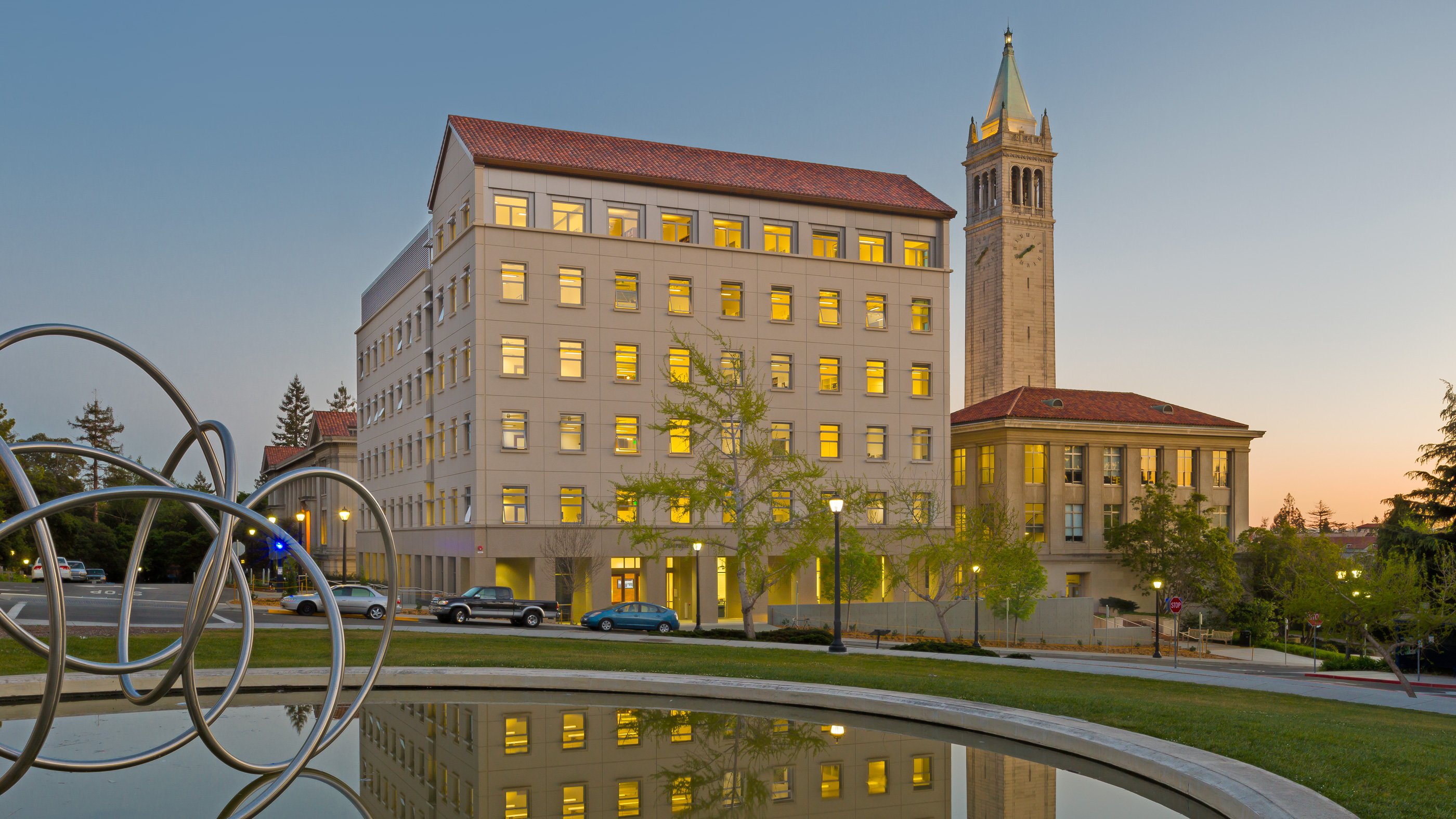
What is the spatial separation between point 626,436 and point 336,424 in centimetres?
5350

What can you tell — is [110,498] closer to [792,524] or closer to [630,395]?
[792,524]

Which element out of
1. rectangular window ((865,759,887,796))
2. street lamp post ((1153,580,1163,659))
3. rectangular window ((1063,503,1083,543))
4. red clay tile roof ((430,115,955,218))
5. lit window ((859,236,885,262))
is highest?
red clay tile roof ((430,115,955,218))

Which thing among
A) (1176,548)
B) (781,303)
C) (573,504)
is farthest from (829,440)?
(1176,548)

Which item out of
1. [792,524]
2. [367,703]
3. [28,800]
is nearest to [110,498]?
[28,800]

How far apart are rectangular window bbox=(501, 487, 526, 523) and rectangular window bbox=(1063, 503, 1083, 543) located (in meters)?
47.1

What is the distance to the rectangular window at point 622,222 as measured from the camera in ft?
198

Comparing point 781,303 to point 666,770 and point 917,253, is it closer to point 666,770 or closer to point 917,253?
point 917,253

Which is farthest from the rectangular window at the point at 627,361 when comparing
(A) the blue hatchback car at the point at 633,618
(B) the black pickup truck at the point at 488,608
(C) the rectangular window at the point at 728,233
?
(A) the blue hatchback car at the point at 633,618

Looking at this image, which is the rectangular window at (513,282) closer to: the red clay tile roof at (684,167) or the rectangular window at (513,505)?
the red clay tile roof at (684,167)

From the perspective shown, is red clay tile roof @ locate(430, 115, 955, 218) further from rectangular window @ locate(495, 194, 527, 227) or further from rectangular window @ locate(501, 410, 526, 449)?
rectangular window @ locate(501, 410, 526, 449)

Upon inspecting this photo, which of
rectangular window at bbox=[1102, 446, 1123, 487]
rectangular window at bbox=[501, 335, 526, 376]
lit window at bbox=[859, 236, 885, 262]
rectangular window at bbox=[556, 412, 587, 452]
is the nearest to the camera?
rectangular window at bbox=[501, 335, 526, 376]

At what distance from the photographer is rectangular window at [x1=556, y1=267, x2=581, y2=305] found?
193 ft

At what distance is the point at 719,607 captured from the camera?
61.6 meters

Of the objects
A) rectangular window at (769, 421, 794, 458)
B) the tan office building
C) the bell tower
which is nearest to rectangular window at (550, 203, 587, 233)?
the tan office building
